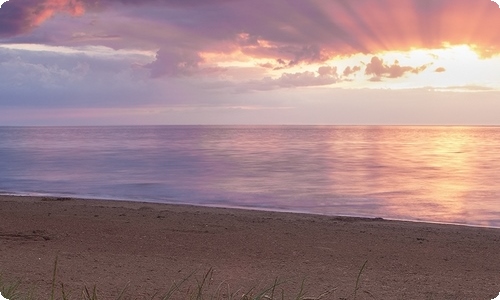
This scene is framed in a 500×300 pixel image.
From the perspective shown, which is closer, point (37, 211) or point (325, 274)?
point (325, 274)

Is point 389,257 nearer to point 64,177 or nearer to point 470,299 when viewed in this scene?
point 470,299

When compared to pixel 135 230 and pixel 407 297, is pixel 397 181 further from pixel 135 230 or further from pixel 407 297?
pixel 407 297

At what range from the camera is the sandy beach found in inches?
285

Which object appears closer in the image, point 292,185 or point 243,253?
point 243,253

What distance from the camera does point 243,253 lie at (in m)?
9.21

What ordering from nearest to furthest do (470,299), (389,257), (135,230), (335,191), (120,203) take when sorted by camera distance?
1. (470,299)
2. (389,257)
3. (135,230)
4. (120,203)
5. (335,191)

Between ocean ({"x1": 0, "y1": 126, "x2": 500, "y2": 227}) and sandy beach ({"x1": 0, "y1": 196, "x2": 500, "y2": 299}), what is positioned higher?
sandy beach ({"x1": 0, "y1": 196, "x2": 500, "y2": 299})

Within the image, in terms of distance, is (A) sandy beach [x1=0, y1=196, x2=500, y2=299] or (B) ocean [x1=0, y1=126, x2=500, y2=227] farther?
(B) ocean [x1=0, y1=126, x2=500, y2=227]

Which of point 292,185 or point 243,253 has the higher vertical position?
point 243,253

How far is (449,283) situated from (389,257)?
1560 mm

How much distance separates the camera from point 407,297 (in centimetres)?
700

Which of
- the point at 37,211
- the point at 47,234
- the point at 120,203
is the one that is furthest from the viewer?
the point at 120,203

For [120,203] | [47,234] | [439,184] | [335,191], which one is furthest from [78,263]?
[439,184]

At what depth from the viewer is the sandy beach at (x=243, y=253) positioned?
23.8 feet
